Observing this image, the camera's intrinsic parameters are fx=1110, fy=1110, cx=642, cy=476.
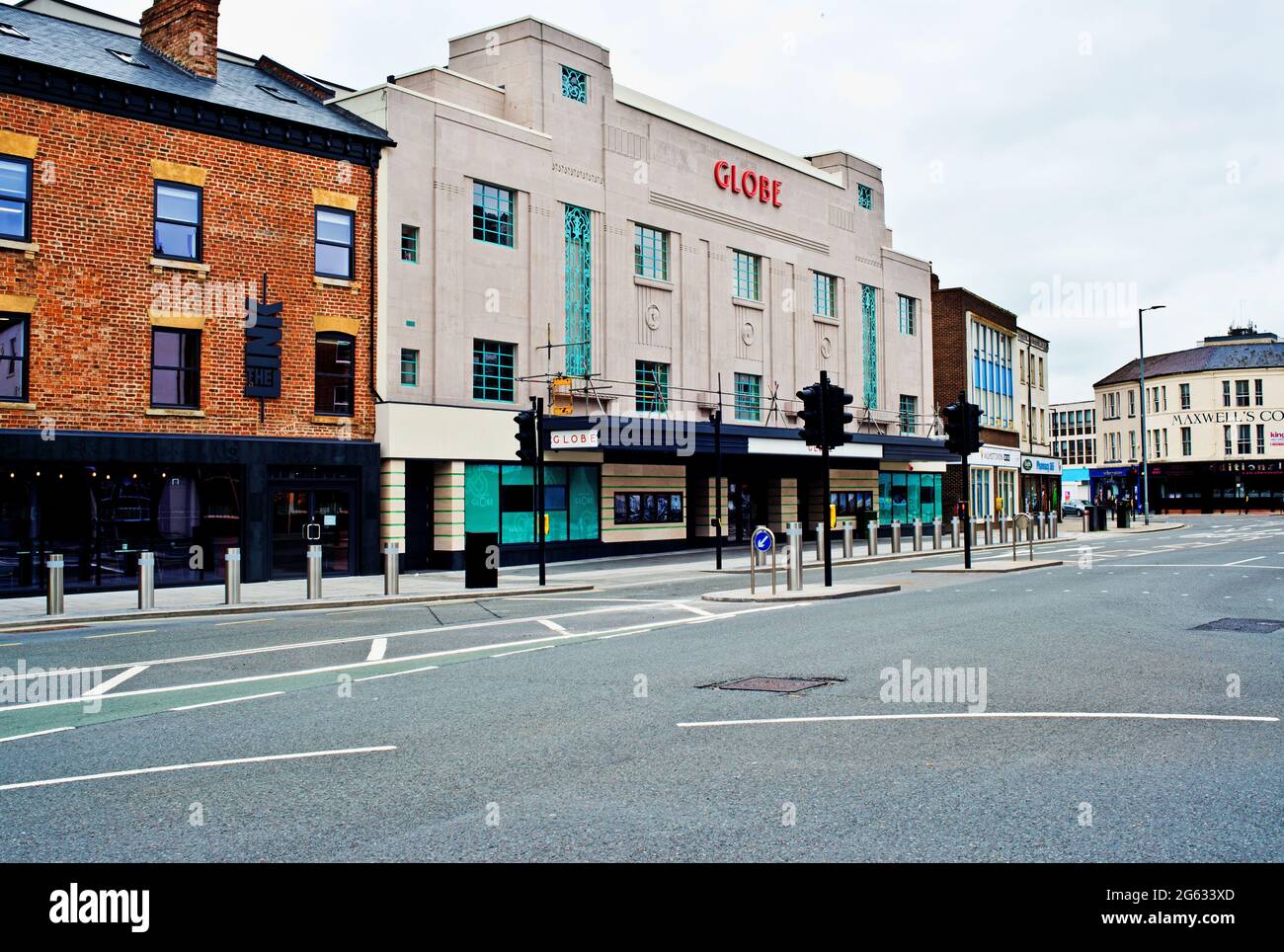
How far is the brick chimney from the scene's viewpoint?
88.1ft

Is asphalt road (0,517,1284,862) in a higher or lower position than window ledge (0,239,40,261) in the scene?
lower

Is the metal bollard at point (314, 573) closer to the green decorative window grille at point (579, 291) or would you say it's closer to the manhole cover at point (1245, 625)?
the green decorative window grille at point (579, 291)

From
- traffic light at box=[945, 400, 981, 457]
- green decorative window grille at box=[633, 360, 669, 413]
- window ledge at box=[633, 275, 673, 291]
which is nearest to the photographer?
traffic light at box=[945, 400, 981, 457]

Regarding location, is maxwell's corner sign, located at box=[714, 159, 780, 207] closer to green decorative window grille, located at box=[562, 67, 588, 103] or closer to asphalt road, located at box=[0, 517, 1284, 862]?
green decorative window grille, located at box=[562, 67, 588, 103]

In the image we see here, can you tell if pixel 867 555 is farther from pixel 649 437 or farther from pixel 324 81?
pixel 324 81

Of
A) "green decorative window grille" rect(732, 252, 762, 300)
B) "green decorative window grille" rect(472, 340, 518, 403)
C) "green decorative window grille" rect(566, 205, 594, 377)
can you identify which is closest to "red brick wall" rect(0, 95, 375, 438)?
"green decorative window grille" rect(472, 340, 518, 403)

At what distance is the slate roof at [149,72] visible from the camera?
23.4 m

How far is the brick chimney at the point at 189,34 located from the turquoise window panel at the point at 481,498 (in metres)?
11.7

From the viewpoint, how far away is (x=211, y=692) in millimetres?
10086

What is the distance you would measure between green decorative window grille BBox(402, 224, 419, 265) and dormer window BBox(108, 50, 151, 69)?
6898mm

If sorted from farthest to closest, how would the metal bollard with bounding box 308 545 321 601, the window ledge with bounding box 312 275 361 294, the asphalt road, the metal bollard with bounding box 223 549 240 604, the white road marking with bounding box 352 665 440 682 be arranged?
the window ledge with bounding box 312 275 361 294
the metal bollard with bounding box 308 545 321 601
the metal bollard with bounding box 223 549 240 604
the white road marking with bounding box 352 665 440 682
the asphalt road

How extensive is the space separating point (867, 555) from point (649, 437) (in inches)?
303

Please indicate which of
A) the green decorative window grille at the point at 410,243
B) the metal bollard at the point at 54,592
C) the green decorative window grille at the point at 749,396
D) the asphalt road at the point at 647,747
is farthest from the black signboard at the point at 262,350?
the green decorative window grille at the point at 749,396
